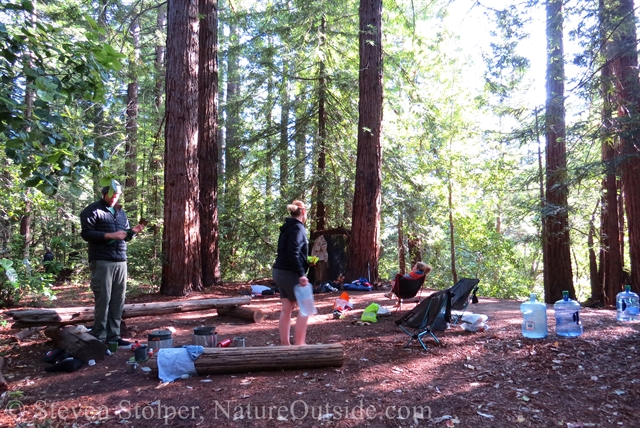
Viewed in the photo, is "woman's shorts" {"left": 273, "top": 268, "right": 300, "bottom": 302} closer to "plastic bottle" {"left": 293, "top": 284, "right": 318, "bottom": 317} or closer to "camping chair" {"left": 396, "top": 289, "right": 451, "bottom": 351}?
"plastic bottle" {"left": 293, "top": 284, "right": 318, "bottom": 317}

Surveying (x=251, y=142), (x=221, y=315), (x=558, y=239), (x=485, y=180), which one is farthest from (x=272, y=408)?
(x=485, y=180)

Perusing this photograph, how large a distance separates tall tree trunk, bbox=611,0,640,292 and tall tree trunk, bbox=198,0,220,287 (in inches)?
328

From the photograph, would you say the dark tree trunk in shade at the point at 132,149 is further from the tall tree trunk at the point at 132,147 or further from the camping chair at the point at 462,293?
the camping chair at the point at 462,293

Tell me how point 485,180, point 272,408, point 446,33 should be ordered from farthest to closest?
point 485,180 → point 446,33 → point 272,408

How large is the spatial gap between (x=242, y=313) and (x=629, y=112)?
723cm

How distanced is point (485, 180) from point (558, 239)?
656 centimetres

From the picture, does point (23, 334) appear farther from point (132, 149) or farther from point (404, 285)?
point (132, 149)

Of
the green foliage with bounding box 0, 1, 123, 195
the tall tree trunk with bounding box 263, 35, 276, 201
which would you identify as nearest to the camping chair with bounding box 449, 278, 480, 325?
the green foliage with bounding box 0, 1, 123, 195

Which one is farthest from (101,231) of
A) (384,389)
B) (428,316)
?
(428,316)

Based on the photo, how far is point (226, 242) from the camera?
1280 centimetres

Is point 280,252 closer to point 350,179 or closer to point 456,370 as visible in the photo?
point 456,370

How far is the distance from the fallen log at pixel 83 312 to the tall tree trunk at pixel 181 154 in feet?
6.92

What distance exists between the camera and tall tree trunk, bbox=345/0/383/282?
971cm

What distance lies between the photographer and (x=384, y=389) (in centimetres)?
363
